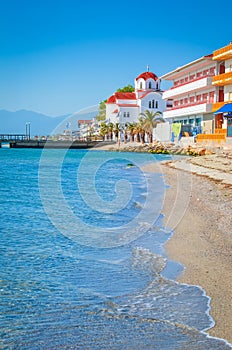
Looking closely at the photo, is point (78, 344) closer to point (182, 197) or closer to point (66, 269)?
point (66, 269)

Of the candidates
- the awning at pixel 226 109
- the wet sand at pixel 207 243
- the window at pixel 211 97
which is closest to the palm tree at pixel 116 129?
the window at pixel 211 97

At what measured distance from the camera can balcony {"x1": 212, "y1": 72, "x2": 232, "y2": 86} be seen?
4462 centimetres

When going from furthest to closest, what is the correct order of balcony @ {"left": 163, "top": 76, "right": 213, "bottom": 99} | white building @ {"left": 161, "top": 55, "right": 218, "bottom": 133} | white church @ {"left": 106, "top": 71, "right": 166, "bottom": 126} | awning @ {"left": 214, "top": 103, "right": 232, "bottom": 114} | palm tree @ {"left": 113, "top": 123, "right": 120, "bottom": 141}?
white church @ {"left": 106, "top": 71, "right": 166, "bottom": 126} → palm tree @ {"left": 113, "top": 123, "right": 120, "bottom": 141} → white building @ {"left": 161, "top": 55, "right": 218, "bottom": 133} → balcony @ {"left": 163, "top": 76, "right": 213, "bottom": 99} → awning @ {"left": 214, "top": 103, "right": 232, "bottom": 114}

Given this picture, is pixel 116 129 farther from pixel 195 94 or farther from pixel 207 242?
pixel 207 242

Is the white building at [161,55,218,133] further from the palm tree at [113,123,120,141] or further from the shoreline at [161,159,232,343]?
the shoreline at [161,159,232,343]

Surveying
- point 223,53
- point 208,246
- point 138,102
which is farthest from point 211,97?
point 208,246

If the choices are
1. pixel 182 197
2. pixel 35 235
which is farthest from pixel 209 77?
pixel 35 235

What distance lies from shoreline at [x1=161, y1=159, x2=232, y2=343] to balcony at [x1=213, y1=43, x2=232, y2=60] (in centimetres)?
3324

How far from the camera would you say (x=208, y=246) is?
820 cm

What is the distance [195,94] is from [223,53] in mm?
10450

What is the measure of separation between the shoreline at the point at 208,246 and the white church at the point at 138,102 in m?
71.8

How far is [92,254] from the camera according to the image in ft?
26.8

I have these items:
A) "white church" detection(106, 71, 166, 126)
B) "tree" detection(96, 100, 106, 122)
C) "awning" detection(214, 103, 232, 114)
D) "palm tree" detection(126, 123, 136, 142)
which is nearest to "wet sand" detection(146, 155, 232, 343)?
"awning" detection(214, 103, 232, 114)

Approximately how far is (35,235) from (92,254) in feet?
7.30
